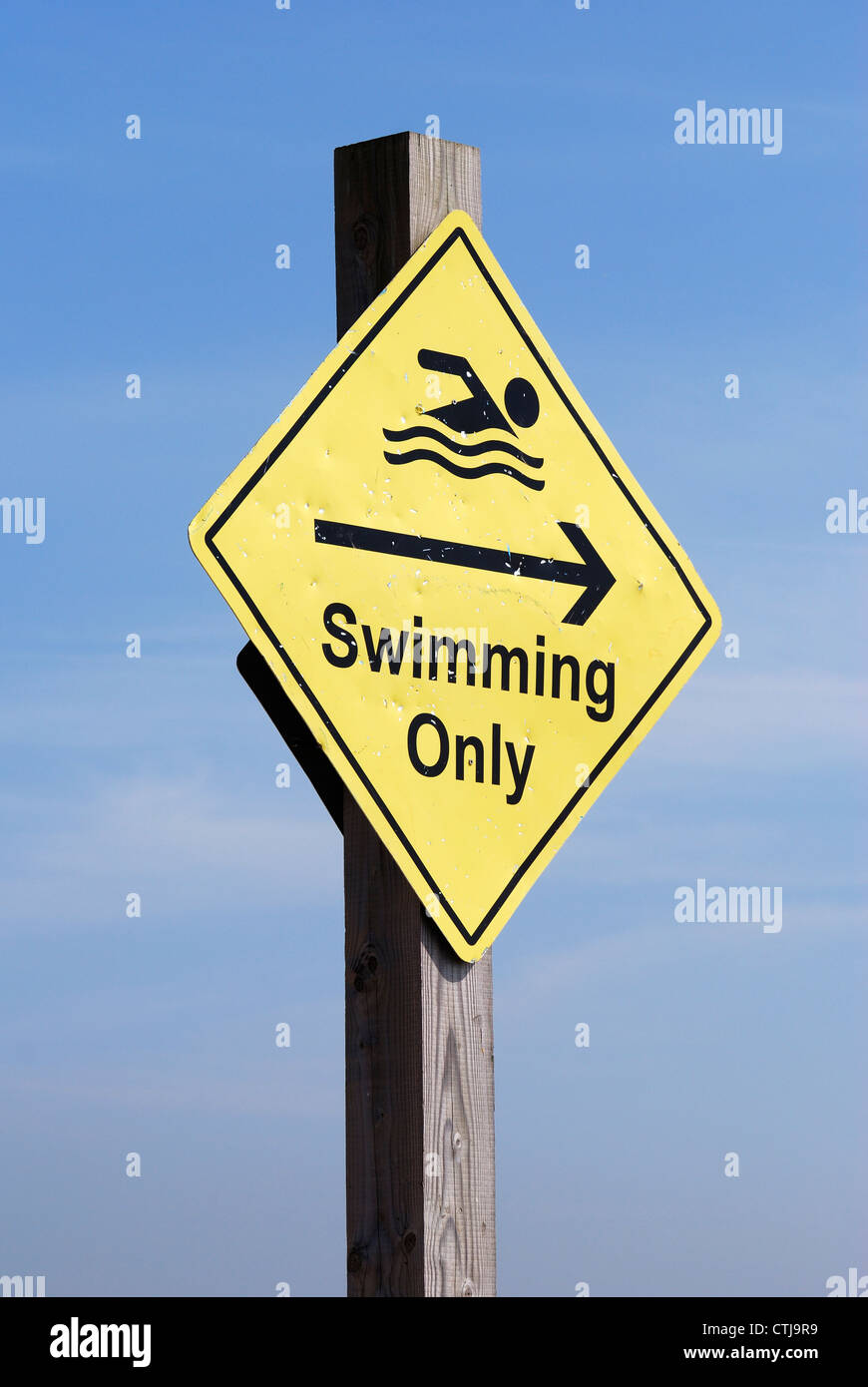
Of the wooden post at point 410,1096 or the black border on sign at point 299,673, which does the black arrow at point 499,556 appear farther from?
the wooden post at point 410,1096

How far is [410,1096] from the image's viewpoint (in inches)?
134

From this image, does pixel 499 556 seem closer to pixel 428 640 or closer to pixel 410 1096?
pixel 428 640

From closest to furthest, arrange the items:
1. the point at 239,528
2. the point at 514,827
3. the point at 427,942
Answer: the point at 239,528, the point at 427,942, the point at 514,827

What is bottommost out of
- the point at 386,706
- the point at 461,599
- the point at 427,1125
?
the point at 427,1125

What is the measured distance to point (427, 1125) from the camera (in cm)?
339

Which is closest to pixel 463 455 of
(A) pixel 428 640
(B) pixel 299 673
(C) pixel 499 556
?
(C) pixel 499 556

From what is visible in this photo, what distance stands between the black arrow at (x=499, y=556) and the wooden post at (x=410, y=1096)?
0.54 meters

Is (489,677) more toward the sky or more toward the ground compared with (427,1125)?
more toward the sky

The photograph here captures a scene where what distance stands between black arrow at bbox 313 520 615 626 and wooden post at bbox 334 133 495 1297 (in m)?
0.54

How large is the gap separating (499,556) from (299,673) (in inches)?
26.2

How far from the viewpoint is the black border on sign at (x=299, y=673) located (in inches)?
128

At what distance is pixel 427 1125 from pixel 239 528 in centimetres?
128
